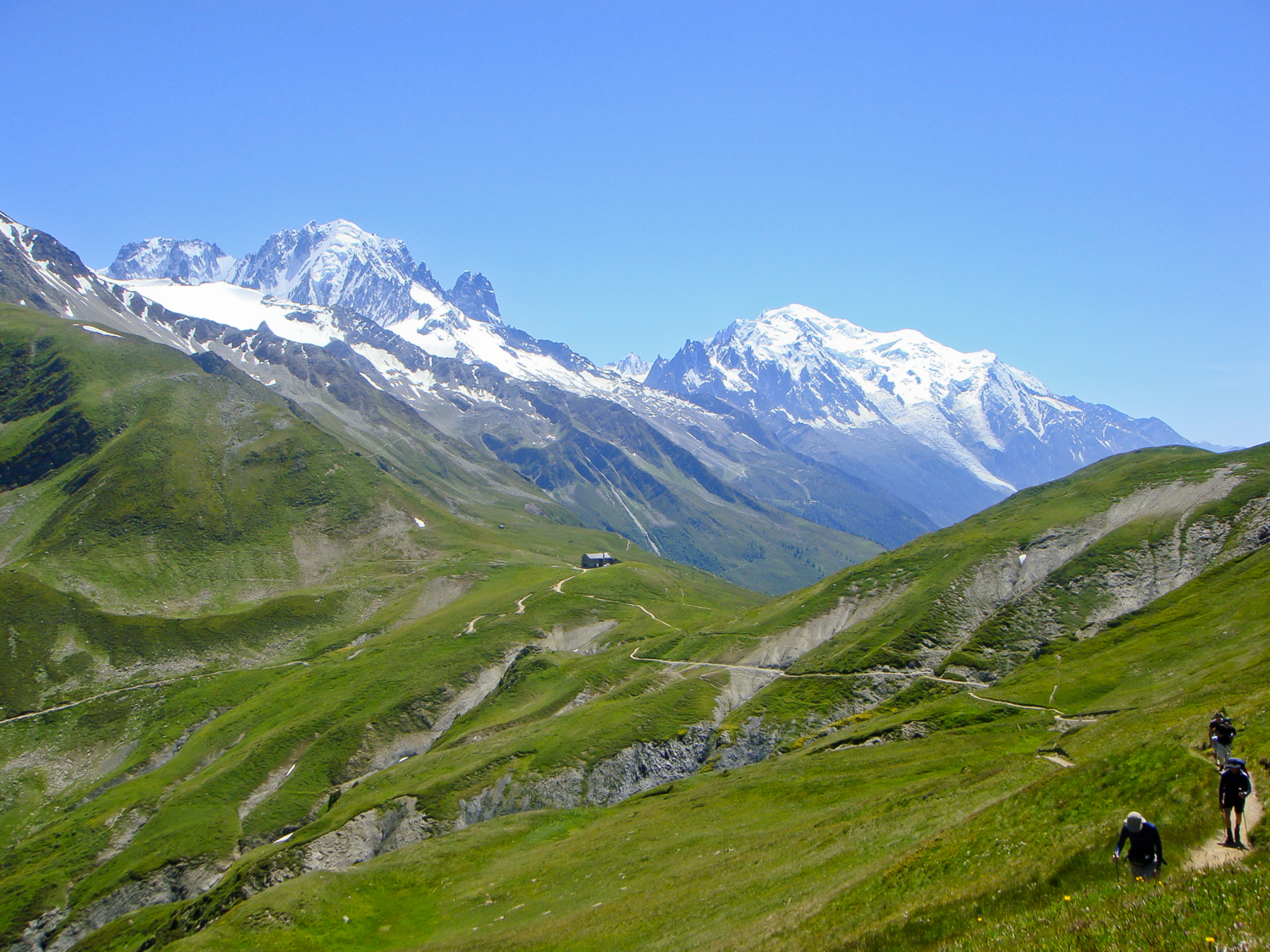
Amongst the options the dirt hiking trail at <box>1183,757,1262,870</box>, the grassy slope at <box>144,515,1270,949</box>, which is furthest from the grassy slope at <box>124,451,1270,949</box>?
the dirt hiking trail at <box>1183,757,1262,870</box>

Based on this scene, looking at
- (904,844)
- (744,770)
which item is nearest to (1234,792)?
(904,844)

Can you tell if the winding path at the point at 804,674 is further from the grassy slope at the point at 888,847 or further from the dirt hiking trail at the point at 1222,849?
the dirt hiking trail at the point at 1222,849

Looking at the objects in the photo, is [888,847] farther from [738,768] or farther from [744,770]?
[738,768]

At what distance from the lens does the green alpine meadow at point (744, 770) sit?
1184 inches

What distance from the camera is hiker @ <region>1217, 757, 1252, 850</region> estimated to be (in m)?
23.3

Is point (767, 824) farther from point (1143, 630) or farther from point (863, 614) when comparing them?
point (863, 614)

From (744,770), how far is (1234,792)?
67.9 m

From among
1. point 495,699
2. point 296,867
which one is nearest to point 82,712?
point 495,699

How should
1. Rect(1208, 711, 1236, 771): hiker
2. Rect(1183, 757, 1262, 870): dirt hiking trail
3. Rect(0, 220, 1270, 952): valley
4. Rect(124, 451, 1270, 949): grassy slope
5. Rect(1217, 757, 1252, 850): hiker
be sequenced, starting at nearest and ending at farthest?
Rect(1183, 757, 1262, 870): dirt hiking trail < Rect(1217, 757, 1252, 850): hiker < Rect(124, 451, 1270, 949): grassy slope < Rect(1208, 711, 1236, 771): hiker < Rect(0, 220, 1270, 952): valley

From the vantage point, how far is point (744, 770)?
86.9 metres

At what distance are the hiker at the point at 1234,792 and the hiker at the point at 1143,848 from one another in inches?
104

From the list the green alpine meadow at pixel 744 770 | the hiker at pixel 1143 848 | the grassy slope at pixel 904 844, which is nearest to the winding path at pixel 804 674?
the green alpine meadow at pixel 744 770

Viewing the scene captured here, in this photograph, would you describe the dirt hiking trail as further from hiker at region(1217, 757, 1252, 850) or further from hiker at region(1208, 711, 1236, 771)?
hiker at region(1208, 711, 1236, 771)

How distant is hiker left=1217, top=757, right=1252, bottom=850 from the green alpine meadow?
0.53 meters
